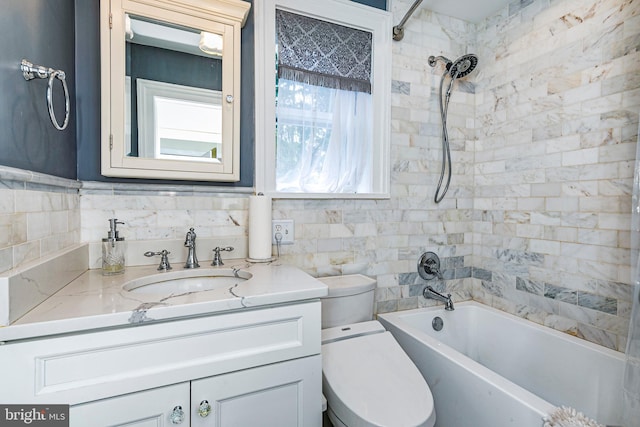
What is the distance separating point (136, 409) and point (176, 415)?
102 mm

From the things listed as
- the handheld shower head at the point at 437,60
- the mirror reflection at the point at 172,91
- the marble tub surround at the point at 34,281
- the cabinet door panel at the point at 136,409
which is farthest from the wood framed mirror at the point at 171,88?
the handheld shower head at the point at 437,60

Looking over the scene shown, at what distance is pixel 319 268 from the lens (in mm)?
1729

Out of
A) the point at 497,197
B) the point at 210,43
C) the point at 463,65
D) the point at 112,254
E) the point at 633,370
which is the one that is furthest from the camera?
the point at 497,197

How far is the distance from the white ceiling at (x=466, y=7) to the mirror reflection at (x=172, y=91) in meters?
1.35

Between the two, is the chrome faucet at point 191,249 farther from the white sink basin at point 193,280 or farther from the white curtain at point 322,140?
the white curtain at point 322,140

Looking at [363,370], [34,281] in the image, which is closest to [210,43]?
[34,281]

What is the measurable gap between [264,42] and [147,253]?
115 cm

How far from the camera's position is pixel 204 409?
873 millimetres

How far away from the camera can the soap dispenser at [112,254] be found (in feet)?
3.90

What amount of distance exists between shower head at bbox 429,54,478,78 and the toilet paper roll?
140cm

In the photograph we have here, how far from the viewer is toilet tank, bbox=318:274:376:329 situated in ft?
4.93

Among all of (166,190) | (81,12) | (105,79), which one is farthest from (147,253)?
(81,12)

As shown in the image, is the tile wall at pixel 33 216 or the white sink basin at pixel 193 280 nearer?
the tile wall at pixel 33 216

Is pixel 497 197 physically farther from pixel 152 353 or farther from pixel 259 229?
pixel 152 353
